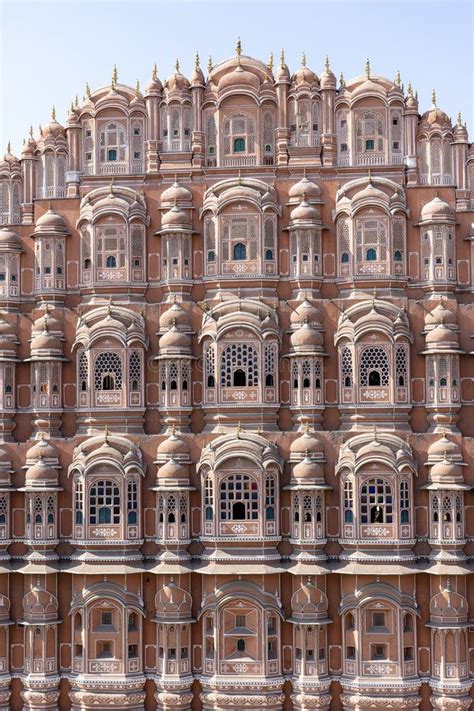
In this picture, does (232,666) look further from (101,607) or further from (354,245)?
(354,245)

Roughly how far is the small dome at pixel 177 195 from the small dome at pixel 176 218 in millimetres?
484

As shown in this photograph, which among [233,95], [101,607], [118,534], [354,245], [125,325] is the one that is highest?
[233,95]

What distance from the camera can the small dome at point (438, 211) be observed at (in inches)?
1542

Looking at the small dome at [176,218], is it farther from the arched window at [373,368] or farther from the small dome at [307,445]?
the small dome at [307,445]

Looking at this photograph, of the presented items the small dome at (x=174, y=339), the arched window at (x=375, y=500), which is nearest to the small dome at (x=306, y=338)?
the small dome at (x=174, y=339)

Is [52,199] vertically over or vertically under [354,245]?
over

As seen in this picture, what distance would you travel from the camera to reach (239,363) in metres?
39.2

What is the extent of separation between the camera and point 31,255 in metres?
42.0

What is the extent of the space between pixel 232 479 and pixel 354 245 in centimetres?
1110

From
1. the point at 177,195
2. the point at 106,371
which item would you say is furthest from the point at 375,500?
the point at 177,195

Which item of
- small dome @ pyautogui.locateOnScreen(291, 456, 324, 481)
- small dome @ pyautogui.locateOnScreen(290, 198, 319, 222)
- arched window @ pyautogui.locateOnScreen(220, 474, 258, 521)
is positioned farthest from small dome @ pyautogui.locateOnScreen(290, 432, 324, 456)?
small dome @ pyautogui.locateOnScreen(290, 198, 319, 222)

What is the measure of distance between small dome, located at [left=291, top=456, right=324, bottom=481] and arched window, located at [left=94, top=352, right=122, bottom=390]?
8462 mm

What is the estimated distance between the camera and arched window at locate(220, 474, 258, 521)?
38.2 meters

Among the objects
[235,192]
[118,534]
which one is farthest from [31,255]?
[118,534]
